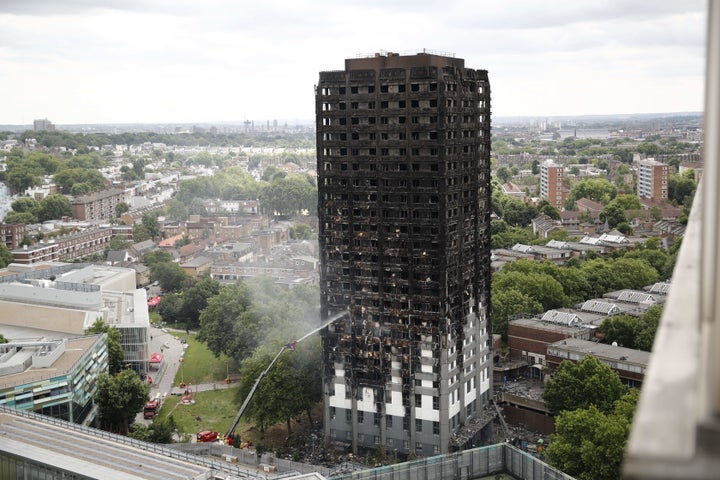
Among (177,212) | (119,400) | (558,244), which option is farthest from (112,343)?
(177,212)

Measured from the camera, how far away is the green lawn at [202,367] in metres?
43.8

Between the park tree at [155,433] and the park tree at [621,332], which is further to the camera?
the park tree at [621,332]

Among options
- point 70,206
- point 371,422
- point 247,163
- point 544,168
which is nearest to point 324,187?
point 371,422

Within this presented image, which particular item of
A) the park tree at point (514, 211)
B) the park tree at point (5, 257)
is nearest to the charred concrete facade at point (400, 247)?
the park tree at point (5, 257)

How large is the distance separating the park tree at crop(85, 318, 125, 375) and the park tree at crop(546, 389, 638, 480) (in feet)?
74.7

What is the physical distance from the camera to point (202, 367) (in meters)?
45.7

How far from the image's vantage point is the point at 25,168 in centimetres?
12681

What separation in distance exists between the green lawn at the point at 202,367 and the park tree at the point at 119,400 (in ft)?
24.5

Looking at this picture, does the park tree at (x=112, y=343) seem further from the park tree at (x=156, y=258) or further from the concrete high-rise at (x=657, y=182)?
the concrete high-rise at (x=657, y=182)

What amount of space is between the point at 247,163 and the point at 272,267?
3392 inches

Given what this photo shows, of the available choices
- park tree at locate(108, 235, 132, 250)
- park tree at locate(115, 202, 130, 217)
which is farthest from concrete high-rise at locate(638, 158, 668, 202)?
park tree at locate(115, 202, 130, 217)

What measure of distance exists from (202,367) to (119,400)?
36.1 feet

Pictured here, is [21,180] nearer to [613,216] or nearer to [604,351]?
[613,216]

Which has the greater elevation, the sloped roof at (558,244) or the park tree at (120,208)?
the park tree at (120,208)
